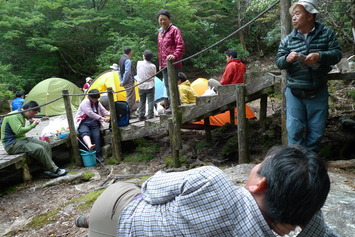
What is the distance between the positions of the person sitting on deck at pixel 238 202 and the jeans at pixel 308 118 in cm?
208

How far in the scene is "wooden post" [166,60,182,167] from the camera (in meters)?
5.08

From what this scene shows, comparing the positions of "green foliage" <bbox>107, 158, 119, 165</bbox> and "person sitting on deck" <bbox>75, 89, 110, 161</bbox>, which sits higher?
"person sitting on deck" <bbox>75, 89, 110, 161</bbox>

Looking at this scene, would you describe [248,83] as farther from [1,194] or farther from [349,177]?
[1,194]

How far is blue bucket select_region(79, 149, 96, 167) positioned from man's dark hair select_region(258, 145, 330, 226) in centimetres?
611

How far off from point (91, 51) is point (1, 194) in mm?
12315

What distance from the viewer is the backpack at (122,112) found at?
6.66 metres

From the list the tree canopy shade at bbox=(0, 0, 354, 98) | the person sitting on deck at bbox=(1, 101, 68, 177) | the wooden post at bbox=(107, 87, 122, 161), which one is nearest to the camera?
the person sitting on deck at bbox=(1, 101, 68, 177)

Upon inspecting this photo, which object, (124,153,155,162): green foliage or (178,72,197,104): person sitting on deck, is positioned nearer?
(178,72,197,104): person sitting on deck

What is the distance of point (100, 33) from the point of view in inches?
609

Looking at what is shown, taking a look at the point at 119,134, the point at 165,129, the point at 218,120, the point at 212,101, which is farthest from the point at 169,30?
the point at 218,120

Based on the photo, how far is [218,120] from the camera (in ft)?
26.2

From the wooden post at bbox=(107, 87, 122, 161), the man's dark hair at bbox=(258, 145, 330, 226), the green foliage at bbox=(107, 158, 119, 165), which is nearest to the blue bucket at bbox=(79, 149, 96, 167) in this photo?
the green foliage at bbox=(107, 158, 119, 165)

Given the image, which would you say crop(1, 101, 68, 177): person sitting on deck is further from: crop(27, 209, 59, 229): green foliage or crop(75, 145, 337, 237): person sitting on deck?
crop(75, 145, 337, 237): person sitting on deck

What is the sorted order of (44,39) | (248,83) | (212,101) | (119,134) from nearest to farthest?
(248,83), (212,101), (119,134), (44,39)
